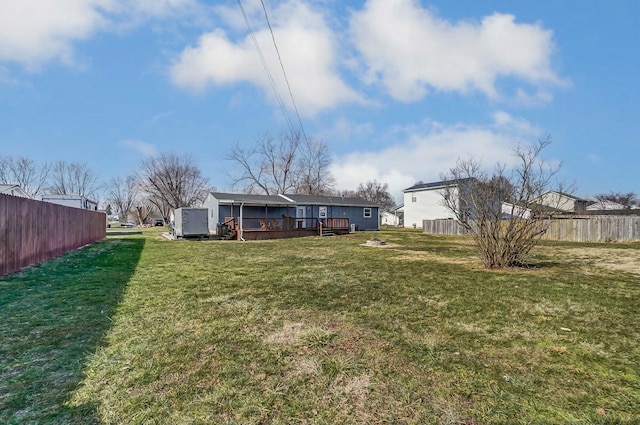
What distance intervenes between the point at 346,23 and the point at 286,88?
253 cm

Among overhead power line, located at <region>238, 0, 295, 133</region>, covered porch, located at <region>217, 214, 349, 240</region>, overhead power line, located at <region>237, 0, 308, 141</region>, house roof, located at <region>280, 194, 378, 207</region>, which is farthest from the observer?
house roof, located at <region>280, 194, 378, 207</region>

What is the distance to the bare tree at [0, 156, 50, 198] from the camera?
150 ft


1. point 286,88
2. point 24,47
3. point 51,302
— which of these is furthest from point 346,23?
point 24,47

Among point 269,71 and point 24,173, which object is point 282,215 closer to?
point 269,71

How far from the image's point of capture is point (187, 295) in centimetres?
486

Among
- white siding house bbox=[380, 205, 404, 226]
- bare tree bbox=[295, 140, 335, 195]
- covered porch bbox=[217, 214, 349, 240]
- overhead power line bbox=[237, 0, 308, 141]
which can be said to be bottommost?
covered porch bbox=[217, 214, 349, 240]

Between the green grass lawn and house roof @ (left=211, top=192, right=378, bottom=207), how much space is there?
17207mm

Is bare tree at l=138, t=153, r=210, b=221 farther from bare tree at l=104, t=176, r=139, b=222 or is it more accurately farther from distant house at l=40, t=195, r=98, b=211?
bare tree at l=104, t=176, r=139, b=222

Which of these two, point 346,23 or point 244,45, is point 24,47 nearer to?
point 244,45

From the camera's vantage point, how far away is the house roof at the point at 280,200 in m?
22.7

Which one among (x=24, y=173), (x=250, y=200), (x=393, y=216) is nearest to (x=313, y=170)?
(x=250, y=200)

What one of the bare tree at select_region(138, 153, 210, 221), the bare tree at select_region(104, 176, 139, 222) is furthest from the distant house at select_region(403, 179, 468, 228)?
the bare tree at select_region(104, 176, 139, 222)

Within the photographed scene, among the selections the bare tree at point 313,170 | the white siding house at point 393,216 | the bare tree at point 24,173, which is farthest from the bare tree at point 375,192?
the bare tree at point 24,173

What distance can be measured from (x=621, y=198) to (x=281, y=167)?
50.6 m
